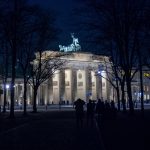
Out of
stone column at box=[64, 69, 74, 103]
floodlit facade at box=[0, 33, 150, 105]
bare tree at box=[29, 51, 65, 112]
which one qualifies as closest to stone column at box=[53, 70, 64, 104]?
floodlit facade at box=[0, 33, 150, 105]

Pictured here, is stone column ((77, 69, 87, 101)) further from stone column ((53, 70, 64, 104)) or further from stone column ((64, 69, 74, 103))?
stone column ((53, 70, 64, 104))

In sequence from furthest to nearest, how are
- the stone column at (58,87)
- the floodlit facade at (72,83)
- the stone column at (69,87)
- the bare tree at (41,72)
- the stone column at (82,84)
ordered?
the stone column at (82,84), the stone column at (69,87), the stone column at (58,87), the floodlit facade at (72,83), the bare tree at (41,72)

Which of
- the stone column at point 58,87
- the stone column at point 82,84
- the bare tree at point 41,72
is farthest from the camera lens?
the stone column at point 82,84

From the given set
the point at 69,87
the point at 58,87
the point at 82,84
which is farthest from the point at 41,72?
the point at 82,84

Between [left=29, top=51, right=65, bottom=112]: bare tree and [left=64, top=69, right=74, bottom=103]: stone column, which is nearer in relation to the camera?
[left=29, top=51, right=65, bottom=112]: bare tree

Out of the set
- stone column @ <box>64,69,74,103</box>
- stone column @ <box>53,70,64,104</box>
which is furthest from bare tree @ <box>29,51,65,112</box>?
stone column @ <box>64,69,74,103</box>

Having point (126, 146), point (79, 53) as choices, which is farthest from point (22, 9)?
point (79, 53)

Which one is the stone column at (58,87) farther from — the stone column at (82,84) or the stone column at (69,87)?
the stone column at (82,84)

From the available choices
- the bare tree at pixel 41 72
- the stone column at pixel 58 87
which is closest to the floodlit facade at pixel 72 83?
the stone column at pixel 58 87

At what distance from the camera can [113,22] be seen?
39156 mm

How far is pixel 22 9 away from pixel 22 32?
3354mm

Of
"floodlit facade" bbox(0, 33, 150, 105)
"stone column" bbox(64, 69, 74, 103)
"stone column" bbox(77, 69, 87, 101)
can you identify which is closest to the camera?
"floodlit facade" bbox(0, 33, 150, 105)

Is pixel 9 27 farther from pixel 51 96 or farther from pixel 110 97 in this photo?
pixel 110 97

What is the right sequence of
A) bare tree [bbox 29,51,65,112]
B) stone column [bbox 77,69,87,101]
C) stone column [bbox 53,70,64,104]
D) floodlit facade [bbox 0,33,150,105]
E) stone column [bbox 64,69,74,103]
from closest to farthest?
bare tree [bbox 29,51,65,112] → floodlit facade [bbox 0,33,150,105] → stone column [bbox 53,70,64,104] → stone column [bbox 64,69,74,103] → stone column [bbox 77,69,87,101]
